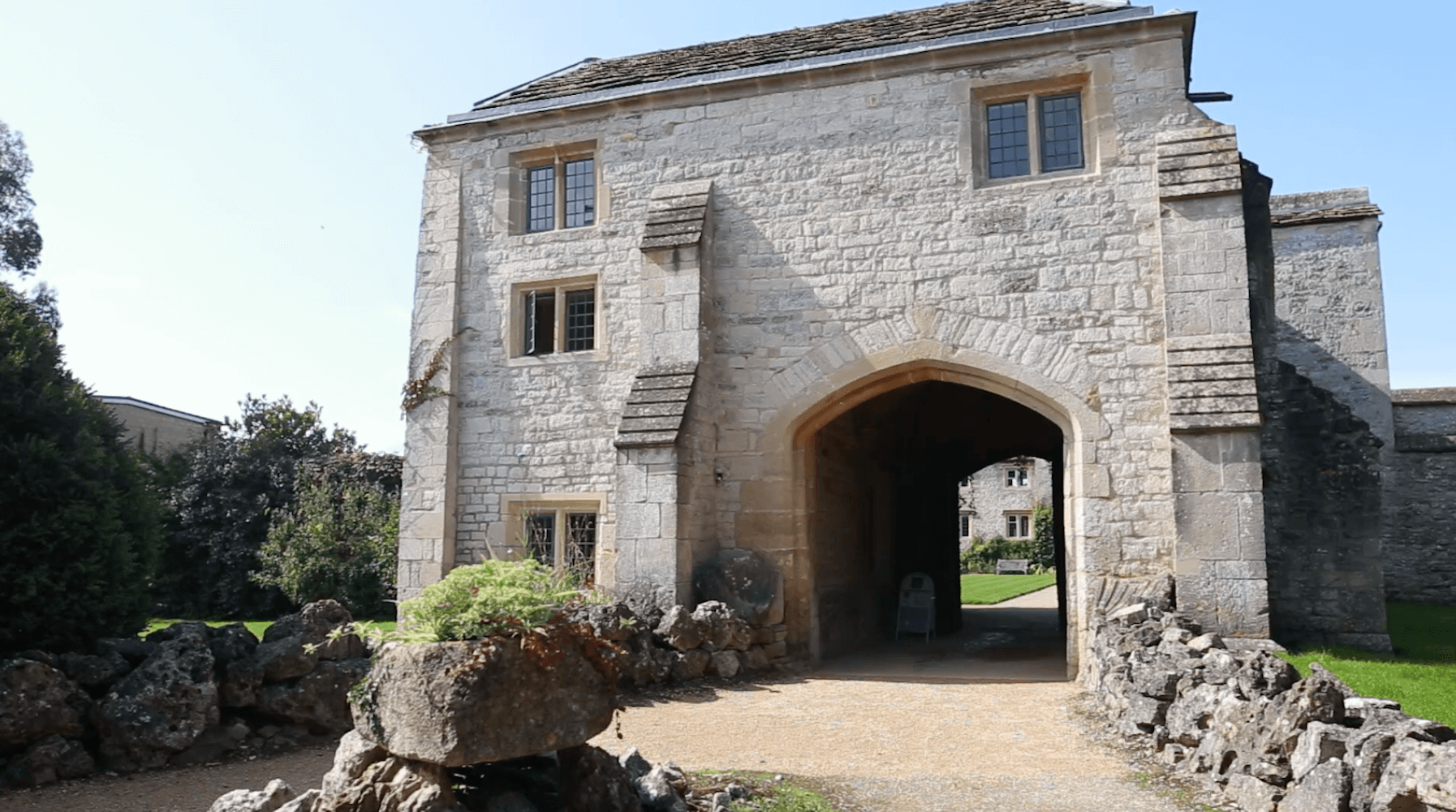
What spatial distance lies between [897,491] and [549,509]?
6.45m

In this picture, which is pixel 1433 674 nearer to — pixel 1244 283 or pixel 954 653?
pixel 1244 283

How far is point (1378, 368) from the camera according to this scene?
18.0 meters

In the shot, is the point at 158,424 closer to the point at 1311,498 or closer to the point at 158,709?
the point at 158,709

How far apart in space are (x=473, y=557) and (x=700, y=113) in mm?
6023

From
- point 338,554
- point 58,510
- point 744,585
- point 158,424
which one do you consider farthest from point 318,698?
point 158,424

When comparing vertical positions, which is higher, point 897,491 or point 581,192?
point 581,192

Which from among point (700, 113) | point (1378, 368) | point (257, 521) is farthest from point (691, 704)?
point (1378, 368)

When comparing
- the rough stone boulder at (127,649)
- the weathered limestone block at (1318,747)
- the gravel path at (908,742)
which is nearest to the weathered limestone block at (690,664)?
the gravel path at (908,742)

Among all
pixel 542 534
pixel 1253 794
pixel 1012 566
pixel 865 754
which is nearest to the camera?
pixel 1253 794

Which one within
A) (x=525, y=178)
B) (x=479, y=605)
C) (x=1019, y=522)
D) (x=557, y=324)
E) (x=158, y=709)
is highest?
(x=525, y=178)

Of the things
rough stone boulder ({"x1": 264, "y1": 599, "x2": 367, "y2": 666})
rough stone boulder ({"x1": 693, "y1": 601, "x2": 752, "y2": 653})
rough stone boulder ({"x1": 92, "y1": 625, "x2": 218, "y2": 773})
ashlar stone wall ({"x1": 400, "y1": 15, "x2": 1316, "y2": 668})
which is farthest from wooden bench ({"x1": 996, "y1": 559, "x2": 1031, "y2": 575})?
rough stone boulder ({"x1": 92, "y1": 625, "x2": 218, "y2": 773})

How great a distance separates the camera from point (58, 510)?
636 cm

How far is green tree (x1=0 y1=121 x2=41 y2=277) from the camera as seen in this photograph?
2350 cm

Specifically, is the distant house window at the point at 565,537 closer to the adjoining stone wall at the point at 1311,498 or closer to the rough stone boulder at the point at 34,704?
the rough stone boulder at the point at 34,704
